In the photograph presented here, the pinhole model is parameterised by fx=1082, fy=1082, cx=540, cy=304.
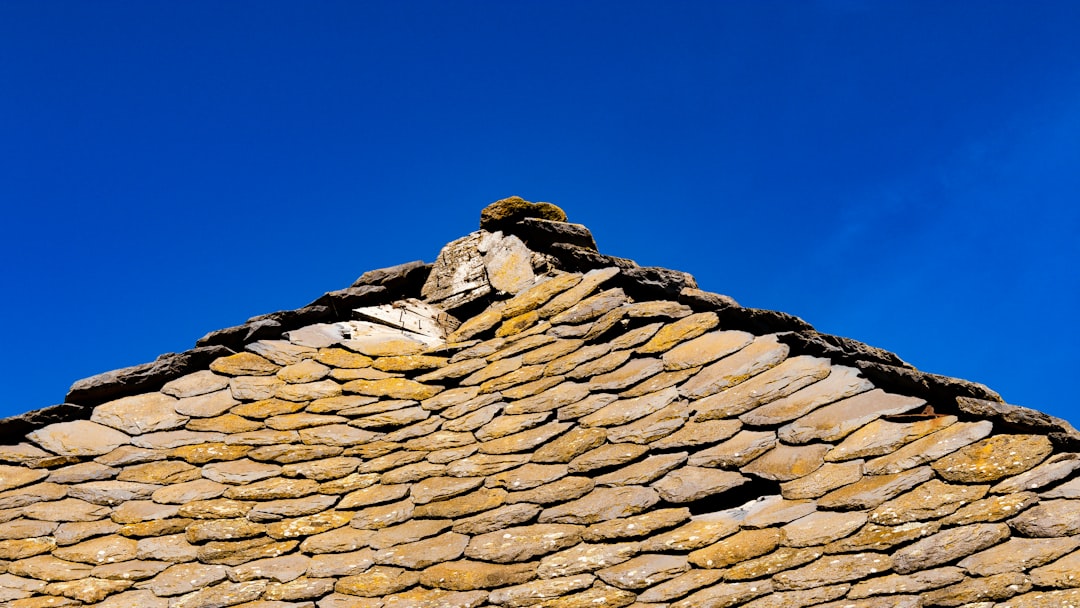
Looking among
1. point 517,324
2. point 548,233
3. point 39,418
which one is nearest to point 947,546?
point 517,324

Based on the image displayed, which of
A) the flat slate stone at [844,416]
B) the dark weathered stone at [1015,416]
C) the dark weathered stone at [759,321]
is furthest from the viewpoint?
the dark weathered stone at [759,321]

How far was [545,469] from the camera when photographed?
454 centimetres

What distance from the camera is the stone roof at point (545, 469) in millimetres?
3594

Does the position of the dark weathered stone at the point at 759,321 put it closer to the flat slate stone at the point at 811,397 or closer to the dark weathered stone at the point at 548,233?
the flat slate stone at the point at 811,397

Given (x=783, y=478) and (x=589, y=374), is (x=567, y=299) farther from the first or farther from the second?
(x=783, y=478)

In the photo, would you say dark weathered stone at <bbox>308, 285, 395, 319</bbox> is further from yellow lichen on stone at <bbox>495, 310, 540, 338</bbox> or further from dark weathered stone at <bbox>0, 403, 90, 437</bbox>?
dark weathered stone at <bbox>0, 403, 90, 437</bbox>

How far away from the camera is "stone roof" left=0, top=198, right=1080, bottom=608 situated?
3594 millimetres

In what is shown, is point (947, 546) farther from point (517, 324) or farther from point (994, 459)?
point (517, 324)

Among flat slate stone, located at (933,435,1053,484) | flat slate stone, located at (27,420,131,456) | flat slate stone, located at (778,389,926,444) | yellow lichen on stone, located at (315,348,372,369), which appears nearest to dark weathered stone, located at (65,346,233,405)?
flat slate stone, located at (27,420,131,456)

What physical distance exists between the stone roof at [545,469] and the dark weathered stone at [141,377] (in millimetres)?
14

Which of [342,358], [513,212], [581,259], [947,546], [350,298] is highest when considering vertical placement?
[513,212]

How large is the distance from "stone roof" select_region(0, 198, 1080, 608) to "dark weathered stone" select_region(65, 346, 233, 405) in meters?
0.01

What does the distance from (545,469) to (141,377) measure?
90.1 inches

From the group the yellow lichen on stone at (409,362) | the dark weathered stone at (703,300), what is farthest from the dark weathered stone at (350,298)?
the dark weathered stone at (703,300)
